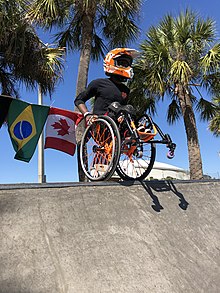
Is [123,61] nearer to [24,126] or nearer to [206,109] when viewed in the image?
[24,126]

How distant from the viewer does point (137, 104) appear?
31.9 feet

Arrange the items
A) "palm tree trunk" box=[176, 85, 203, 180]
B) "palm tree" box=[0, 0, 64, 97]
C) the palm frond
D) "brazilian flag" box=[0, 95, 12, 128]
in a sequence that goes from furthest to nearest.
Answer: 1. the palm frond
2. "palm tree trunk" box=[176, 85, 203, 180]
3. "palm tree" box=[0, 0, 64, 97]
4. "brazilian flag" box=[0, 95, 12, 128]

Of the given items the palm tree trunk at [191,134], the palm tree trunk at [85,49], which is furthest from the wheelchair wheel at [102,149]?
the palm tree trunk at [191,134]

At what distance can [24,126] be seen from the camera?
5871 mm

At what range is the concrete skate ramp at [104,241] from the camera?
171 cm

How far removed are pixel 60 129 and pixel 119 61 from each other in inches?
116

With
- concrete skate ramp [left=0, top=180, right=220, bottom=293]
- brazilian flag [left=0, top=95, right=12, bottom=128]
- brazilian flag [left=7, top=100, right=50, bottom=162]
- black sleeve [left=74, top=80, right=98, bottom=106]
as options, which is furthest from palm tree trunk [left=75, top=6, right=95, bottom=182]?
concrete skate ramp [left=0, top=180, right=220, bottom=293]

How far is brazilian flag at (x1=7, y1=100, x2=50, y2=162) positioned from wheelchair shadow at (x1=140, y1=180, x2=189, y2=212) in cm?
342

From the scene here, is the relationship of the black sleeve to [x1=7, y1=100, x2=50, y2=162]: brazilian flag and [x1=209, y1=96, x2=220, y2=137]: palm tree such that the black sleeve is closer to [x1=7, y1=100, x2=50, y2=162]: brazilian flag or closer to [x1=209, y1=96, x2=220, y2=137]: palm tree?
[x1=7, y1=100, x2=50, y2=162]: brazilian flag

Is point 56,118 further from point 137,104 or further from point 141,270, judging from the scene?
point 141,270

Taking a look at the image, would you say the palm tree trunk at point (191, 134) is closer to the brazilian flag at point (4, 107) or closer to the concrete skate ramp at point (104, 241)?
the brazilian flag at point (4, 107)

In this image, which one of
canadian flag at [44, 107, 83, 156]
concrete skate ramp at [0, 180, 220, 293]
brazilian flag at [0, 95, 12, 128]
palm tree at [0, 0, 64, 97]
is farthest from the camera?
palm tree at [0, 0, 64, 97]

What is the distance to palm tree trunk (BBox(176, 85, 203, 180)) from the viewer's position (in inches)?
352

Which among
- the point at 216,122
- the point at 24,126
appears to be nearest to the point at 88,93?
the point at 24,126
